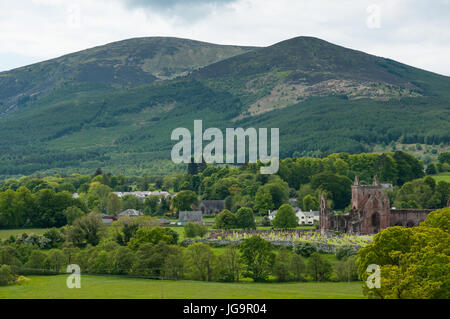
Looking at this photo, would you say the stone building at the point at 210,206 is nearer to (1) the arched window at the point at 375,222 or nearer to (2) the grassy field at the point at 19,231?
(2) the grassy field at the point at 19,231

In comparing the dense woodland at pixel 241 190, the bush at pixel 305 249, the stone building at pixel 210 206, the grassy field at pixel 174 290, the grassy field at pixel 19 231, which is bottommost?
the grassy field at pixel 174 290

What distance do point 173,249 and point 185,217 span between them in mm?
44224

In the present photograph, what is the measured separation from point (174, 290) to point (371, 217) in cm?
3731

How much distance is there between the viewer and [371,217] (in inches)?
3100

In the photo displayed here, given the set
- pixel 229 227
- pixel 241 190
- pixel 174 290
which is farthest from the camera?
pixel 241 190

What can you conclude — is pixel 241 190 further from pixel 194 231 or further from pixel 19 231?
pixel 19 231

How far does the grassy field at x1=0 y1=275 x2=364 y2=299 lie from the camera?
44281 mm

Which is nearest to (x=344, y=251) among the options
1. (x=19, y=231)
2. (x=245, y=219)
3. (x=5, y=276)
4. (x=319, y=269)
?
(x=319, y=269)

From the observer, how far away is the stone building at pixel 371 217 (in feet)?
258

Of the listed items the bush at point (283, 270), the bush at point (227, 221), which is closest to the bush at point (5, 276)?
the bush at point (283, 270)

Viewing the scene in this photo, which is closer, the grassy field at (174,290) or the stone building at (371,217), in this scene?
the grassy field at (174,290)

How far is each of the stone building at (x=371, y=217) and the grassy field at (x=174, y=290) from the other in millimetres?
28224

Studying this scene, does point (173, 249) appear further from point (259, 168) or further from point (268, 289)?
point (259, 168)
